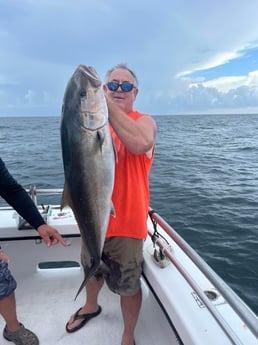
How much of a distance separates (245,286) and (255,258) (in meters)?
0.88

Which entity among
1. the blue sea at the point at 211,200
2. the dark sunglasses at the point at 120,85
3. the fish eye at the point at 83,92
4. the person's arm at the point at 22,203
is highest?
the dark sunglasses at the point at 120,85

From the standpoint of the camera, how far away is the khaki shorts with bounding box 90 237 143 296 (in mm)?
2273

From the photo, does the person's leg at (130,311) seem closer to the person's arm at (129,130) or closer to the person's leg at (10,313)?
the person's leg at (10,313)

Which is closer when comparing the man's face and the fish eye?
the fish eye

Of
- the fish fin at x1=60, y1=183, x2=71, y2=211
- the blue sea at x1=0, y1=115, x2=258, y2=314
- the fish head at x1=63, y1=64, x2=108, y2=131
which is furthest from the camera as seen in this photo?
the blue sea at x1=0, y1=115, x2=258, y2=314

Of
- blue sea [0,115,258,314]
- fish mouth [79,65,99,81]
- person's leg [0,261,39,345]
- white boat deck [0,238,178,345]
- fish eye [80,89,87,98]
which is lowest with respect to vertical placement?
blue sea [0,115,258,314]

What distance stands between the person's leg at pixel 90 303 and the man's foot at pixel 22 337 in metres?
0.32

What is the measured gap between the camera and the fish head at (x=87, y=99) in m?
1.72

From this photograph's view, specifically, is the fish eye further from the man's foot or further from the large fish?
the man's foot

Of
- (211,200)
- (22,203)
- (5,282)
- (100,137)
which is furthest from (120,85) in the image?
(211,200)

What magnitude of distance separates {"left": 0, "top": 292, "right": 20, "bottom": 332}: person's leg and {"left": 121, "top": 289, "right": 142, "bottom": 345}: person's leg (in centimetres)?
88

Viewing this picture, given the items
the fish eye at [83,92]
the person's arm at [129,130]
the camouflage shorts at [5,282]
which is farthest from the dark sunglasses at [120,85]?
the camouflage shorts at [5,282]

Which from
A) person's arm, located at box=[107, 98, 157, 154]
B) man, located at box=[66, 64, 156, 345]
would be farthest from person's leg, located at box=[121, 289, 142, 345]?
person's arm, located at box=[107, 98, 157, 154]

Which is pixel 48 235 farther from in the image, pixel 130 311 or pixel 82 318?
pixel 82 318
